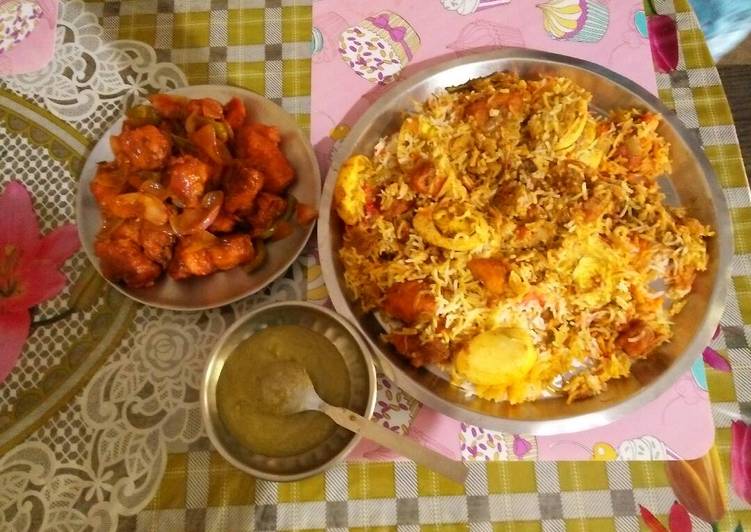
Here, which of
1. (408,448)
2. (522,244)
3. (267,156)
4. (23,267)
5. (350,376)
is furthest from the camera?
(23,267)

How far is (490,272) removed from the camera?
1.71m

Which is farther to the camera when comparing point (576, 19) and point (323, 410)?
point (576, 19)

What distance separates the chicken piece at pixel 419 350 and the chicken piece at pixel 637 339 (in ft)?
1.74

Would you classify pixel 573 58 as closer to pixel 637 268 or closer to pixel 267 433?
pixel 637 268

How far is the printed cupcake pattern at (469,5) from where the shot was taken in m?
2.23

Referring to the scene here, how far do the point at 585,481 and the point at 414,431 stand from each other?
53 centimetres

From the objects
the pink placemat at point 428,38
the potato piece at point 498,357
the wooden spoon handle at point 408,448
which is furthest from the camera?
the pink placemat at point 428,38

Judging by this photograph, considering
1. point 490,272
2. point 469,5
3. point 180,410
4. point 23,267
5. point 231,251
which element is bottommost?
point 180,410

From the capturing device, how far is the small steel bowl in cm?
155

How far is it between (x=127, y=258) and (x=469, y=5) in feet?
5.23

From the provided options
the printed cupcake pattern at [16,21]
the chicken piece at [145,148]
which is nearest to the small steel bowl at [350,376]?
the chicken piece at [145,148]

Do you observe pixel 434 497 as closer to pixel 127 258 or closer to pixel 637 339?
pixel 637 339

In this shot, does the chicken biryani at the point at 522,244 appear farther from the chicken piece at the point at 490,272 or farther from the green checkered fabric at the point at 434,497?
the green checkered fabric at the point at 434,497

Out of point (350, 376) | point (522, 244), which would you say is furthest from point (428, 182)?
point (350, 376)
